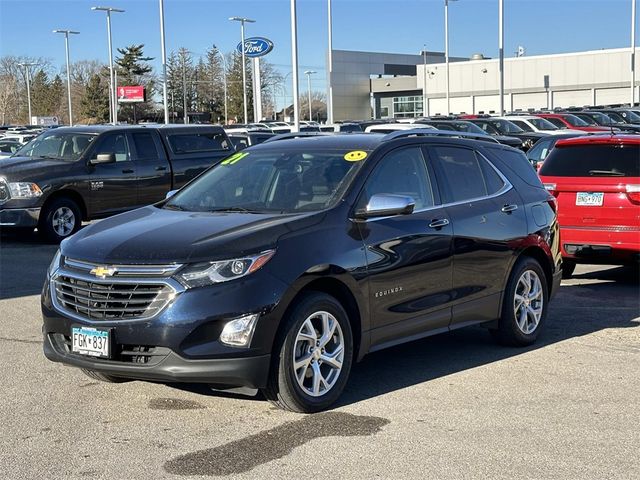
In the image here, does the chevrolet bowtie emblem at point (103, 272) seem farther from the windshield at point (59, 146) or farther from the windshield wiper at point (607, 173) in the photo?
the windshield at point (59, 146)

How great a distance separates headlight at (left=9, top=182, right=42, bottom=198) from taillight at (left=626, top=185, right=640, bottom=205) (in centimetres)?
897

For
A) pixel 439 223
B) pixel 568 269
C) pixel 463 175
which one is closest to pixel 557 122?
pixel 568 269

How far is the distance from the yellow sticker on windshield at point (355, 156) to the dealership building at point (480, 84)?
62263 mm

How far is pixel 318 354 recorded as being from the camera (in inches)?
221

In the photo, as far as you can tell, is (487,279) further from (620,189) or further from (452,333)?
(620,189)

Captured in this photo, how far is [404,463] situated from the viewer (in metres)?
4.73

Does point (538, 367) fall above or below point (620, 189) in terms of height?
below

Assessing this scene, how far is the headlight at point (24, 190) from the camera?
1410 centimetres

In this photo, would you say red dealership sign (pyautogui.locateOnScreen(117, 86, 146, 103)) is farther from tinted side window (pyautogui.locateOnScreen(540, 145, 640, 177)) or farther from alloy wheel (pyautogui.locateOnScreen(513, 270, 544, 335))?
alloy wheel (pyautogui.locateOnScreen(513, 270, 544, 335))

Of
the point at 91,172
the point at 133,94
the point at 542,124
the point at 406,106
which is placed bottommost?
the point at 91,172

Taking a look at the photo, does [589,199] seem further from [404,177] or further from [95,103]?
[95,103]

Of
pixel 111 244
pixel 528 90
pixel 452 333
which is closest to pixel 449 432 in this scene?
pixel 111 244

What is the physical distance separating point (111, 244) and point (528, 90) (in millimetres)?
72238

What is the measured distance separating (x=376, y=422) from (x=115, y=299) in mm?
1716
